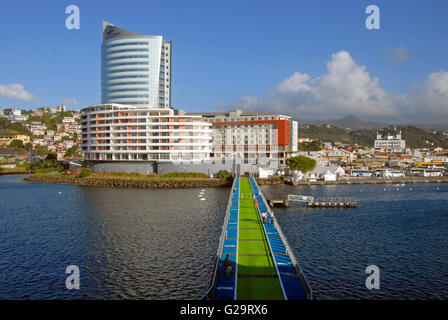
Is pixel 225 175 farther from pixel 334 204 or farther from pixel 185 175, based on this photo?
pixel 334 204

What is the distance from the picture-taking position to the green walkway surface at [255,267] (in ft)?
82.0

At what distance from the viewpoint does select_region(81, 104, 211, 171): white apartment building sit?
12238 cm

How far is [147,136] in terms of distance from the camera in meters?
124

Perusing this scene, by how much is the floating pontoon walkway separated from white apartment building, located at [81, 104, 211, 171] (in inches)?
3103

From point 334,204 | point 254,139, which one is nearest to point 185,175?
point 254,139

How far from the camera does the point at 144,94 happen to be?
164 metres

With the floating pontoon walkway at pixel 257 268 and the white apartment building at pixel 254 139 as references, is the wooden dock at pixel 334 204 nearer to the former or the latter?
the floating pontoon walkway at pixel 257 268

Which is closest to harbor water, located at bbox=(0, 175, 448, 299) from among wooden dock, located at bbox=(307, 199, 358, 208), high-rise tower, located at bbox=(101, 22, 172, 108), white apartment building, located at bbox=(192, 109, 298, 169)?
wooden dock, located at bbox=(307, 199, 358, 208)

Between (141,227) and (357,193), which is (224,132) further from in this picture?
(141,227)

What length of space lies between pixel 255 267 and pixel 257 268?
0.30 metres

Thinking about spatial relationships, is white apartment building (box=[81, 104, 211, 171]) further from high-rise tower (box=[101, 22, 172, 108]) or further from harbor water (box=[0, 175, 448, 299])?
harbor water (box=[0, 175, 448, 299])
